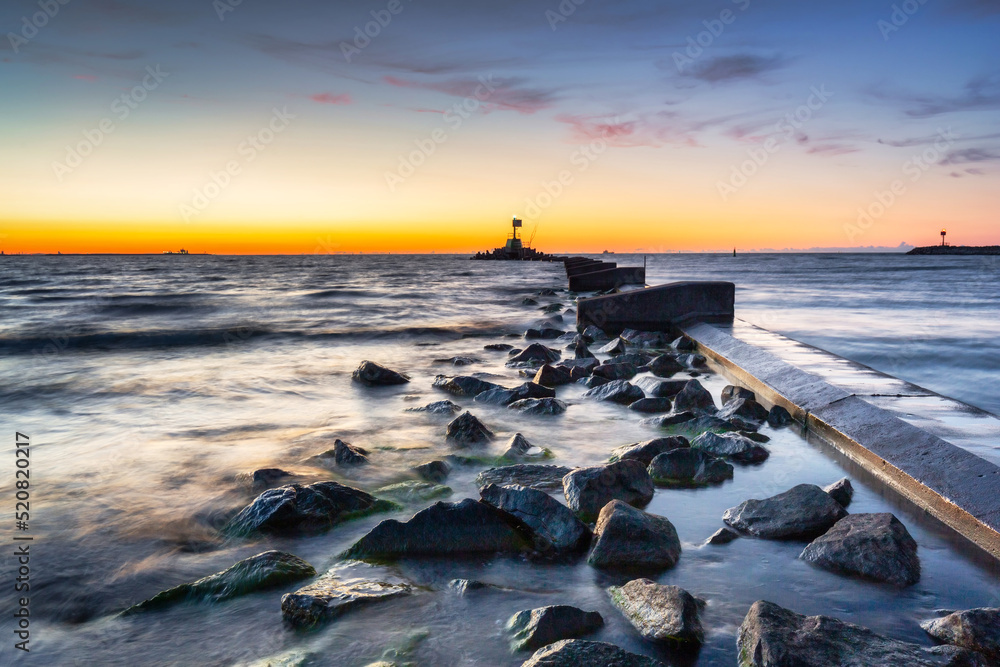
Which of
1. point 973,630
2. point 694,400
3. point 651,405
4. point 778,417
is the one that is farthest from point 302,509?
point 778,417

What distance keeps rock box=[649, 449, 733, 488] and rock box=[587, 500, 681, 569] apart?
699 mm

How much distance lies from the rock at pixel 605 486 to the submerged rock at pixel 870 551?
0.73m

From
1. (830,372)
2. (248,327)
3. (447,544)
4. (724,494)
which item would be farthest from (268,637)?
(248,327)

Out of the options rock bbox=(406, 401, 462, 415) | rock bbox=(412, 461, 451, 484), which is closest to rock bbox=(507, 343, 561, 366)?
rock bbox=(406, 401, 462, 415)

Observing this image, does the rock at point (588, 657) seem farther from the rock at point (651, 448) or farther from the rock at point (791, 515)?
the rock at point (651, 448)

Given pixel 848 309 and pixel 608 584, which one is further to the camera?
pixel 848 309

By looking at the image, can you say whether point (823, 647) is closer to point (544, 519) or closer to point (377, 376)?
point (544, 519)

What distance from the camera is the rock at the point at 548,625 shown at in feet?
5.43

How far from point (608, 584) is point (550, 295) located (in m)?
16.5

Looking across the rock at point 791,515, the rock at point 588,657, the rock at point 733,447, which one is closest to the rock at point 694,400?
the rock at point 733,447

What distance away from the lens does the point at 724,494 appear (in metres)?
2.75

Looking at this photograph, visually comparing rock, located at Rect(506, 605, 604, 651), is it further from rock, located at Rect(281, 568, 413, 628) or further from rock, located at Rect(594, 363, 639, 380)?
rock, located at Rect(594, 363, 639, 380)

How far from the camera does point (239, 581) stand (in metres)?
2.03

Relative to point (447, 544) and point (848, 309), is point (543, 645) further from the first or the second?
point (848, 309)
